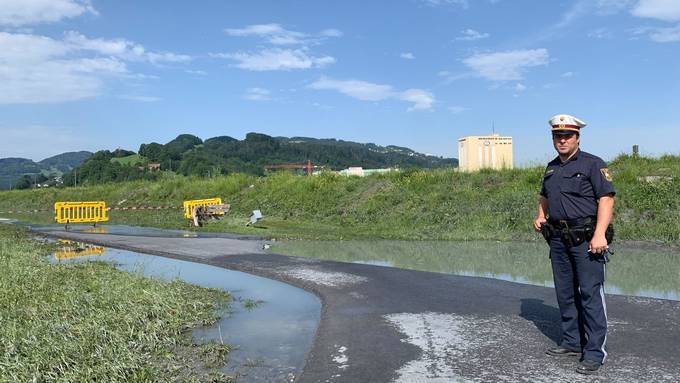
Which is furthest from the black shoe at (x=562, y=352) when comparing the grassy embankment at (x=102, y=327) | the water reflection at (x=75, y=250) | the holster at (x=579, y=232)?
the water reflection at (x=75, y=250)

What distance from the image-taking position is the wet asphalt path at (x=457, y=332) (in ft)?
15.5

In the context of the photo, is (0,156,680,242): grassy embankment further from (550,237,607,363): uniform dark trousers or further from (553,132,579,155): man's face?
(553,132,579,155): man's face

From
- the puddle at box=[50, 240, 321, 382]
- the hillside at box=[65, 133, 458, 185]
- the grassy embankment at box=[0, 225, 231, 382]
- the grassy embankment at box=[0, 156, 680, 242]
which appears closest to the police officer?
the puddle at box=[50, 240, 321, 382]

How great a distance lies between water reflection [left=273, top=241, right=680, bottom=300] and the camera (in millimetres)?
9547

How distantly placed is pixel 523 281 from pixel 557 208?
5057 mm

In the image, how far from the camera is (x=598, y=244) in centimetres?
469

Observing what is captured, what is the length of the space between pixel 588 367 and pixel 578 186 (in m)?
1.52

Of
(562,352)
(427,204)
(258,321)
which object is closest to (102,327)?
(258,321)

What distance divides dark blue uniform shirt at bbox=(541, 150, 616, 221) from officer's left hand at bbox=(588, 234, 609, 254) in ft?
0.77

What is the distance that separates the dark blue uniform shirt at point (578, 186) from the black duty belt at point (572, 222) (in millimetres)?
26

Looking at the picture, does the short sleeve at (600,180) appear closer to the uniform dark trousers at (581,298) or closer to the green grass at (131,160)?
the uniform dark trousers at (581,298)

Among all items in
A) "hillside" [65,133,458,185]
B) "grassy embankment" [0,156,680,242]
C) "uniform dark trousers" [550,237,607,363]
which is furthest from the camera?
"hillside" [65,133,458,185]

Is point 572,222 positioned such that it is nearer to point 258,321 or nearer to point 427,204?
point 258,321

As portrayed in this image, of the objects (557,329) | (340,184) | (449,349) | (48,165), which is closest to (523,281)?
(557,329)
